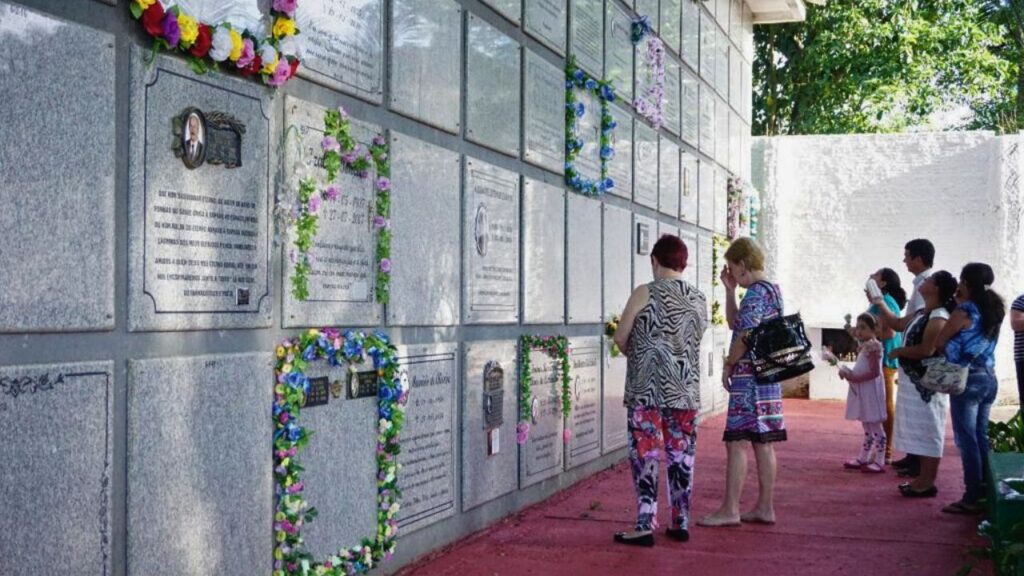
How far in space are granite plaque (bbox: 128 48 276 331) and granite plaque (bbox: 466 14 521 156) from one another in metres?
1.77

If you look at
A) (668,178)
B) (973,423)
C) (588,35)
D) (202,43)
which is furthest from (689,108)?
(202,43)

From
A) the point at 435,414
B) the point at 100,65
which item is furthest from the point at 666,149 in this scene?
the point at 100,65

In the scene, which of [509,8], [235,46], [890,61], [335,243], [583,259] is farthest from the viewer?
[890,61]

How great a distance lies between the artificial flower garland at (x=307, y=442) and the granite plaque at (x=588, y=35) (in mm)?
3118

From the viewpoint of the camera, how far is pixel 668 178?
9.30 m

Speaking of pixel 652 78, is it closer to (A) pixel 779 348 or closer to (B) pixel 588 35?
(B) pixel 588 35

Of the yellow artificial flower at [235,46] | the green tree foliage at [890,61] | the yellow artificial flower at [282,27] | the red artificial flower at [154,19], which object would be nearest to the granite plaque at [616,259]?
the yellow artificial flower at [282,27]

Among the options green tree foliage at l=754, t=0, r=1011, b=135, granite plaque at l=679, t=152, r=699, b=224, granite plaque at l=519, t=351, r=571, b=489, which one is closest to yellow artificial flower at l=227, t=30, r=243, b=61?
granite plaque at l=519, t=351, r=571, b=489

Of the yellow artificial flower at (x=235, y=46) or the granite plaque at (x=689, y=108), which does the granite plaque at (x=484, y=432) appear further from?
the granite plaque at (x=689, y=108)

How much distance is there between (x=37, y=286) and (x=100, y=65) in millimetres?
593

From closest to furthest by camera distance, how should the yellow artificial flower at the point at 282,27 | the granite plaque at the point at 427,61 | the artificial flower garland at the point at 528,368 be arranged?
the yellow artificial flower at the point at 282,27 < the granite plaque at the point at 427,61 < the artificial flower garland at the point at 528,368

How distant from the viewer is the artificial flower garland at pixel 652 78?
8383 mm

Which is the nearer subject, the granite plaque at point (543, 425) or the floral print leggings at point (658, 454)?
the floral print leggings at point (658, 454)

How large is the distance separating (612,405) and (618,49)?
2.38 m
